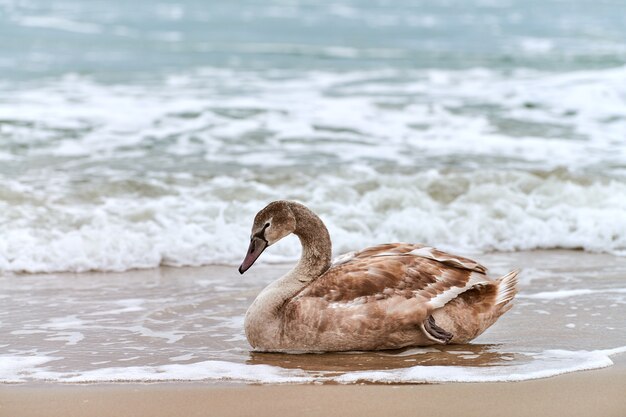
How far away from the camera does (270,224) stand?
697cm

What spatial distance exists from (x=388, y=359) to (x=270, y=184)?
19.2ft

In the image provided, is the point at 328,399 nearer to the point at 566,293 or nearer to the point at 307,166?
A: the point at 566,293

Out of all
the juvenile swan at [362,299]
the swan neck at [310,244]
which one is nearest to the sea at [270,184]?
the juvenile swan at [362,299]

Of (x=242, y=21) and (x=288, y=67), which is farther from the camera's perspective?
(x=242, y=21)

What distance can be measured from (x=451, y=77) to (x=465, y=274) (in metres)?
14.2

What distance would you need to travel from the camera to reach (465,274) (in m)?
7.05

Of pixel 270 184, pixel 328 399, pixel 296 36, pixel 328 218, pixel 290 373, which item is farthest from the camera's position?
pixel 296 36

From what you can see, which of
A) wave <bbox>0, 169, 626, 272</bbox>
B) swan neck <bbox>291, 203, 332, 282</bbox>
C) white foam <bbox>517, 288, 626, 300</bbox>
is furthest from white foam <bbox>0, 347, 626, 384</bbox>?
wave <bbox>0, 169, 626, 272</bbox>

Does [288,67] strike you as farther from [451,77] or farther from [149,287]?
[149,287]

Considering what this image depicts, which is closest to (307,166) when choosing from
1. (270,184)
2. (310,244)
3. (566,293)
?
(270,184)

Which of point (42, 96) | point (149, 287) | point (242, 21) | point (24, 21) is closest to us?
point (149, 287)

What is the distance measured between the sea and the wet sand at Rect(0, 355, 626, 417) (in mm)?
214

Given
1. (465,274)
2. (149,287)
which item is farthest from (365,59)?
(465,274)

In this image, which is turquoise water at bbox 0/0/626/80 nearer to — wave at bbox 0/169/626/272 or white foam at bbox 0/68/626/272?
white foam at bbox 0/68/626/272
